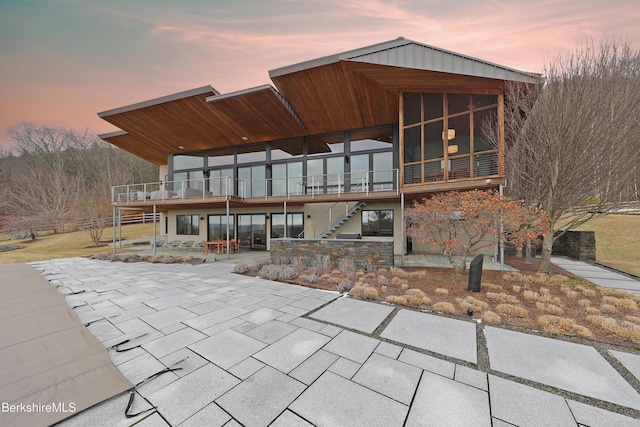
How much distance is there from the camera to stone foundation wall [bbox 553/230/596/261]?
8750 mm

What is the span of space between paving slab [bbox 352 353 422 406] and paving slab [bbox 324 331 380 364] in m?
0.12

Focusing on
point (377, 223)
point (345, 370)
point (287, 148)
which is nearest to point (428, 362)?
point (345, 370)

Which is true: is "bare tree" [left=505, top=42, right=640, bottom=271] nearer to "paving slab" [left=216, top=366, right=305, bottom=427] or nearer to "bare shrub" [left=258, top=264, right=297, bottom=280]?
"bare shrub" [left=258, top=264, right=297, bottom=280]

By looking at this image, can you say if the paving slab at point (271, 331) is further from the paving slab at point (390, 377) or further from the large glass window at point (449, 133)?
the large glass window at point (449, 133)

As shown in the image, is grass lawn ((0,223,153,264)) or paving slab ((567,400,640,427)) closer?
paving slab ((567,400,640,427))

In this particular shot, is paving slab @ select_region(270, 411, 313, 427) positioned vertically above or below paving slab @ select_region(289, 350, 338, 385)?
above

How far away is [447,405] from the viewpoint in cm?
187

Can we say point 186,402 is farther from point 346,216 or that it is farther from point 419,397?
point 346,216

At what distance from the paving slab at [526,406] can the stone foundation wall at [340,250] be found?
4828 millimetres

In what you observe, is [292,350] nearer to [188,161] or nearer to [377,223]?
[377,223]

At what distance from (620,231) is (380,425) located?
17.1m

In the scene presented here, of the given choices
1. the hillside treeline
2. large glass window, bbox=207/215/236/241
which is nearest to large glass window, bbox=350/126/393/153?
large glass window, bbox=207/215/236/241

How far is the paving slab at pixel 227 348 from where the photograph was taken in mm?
2516

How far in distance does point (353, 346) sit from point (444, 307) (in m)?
2.06
